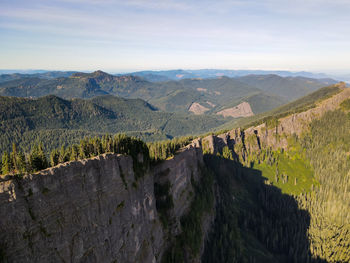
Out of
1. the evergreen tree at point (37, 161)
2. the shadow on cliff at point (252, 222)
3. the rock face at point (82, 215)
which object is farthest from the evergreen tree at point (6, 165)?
the shadow on cliff at point (252, 222)

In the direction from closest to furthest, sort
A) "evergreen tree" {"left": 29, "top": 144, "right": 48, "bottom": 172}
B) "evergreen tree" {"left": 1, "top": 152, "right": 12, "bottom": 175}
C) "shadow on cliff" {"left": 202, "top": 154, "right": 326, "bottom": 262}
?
"evergreen tree" {"left": 1, "top": 152, "right": 12, "bottom": 175} → "evergreen tree" {"left": 29, "top": 144, "right": 48, "bottom": 172} → "shadow on cliff" {"left": 202, "top": 154, "right": 326, "bottom": 262}

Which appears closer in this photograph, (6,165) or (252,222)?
(6,165)

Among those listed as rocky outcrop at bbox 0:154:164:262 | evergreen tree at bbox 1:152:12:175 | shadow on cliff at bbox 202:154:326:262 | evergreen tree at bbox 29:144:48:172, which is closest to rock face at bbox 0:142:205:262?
rocky outcrop at bbox 0:154:164:262

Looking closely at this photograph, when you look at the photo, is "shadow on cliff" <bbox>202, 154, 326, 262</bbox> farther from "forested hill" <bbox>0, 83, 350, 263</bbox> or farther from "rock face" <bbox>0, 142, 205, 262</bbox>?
"rock face" <bbox>0, 142, 205, 262</bbox>

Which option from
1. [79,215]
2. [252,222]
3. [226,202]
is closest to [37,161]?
[79,215]

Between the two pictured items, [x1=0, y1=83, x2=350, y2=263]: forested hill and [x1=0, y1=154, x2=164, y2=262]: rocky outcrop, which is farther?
[x1=0, y1=83, x2=350, y2=263]: forested hill

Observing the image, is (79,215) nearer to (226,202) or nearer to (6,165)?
(6,165)

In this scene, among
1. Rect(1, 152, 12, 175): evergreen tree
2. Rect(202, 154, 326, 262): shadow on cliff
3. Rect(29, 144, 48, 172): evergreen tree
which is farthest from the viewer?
Rect(202, 154, 326, 262): shadow on cliff

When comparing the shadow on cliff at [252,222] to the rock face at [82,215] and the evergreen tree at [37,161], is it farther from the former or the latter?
the evergreen tree at [37,161]
